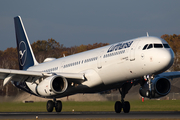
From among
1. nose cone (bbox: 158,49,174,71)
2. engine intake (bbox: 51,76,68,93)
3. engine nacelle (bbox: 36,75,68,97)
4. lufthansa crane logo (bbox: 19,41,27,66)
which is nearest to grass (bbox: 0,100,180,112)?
lufthansa crane logo (bbox: 19,41,27,66)

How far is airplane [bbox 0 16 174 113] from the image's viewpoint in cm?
A: 2372

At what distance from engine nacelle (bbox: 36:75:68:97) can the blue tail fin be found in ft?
36.2

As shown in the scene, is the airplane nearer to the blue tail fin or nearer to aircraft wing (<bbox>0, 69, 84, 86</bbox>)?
aircraft wing (<bbox>0, 69, 84, 86</bbox>)

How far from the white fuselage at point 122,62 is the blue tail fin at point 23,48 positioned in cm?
980

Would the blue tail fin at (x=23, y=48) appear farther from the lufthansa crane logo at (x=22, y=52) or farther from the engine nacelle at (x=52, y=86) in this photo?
the engine nacelle at (x=52, y=86)

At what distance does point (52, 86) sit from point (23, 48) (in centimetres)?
1437

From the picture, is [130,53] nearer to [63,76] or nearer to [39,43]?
[63,76]

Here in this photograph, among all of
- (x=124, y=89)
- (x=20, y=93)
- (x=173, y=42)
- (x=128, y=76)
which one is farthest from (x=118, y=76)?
(x=173, y=42)

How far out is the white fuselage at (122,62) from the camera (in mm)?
23217

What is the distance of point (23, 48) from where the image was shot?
131ft

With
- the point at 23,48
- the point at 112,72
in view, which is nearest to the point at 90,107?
the point at 23,48

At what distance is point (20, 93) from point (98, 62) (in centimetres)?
1784

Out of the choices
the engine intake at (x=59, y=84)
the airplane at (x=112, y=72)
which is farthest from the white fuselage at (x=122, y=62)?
the engine intake at (x=59, y=84)

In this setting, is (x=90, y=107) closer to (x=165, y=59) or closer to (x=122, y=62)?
(x=122, y=62)
